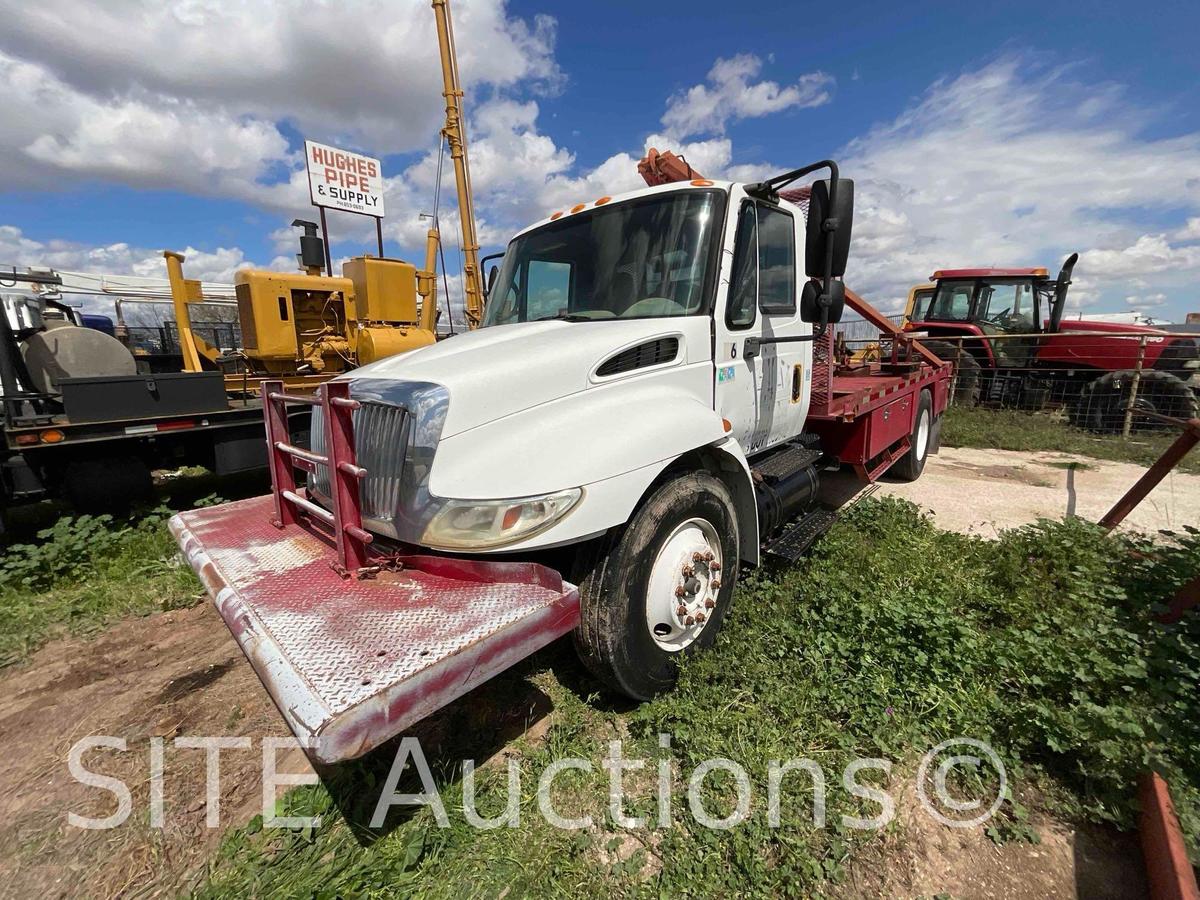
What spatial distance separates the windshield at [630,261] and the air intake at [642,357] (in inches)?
9.4

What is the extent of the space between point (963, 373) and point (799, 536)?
9912mm

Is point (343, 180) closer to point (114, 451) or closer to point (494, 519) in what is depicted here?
point (114, 451)

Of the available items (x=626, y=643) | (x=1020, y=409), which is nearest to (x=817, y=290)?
(x=626, y=643)

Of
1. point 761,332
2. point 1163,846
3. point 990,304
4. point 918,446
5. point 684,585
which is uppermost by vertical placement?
point 990,304

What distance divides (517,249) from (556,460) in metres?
2.28

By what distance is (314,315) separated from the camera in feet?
25.1

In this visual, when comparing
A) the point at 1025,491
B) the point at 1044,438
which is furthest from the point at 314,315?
the point at 1044,438

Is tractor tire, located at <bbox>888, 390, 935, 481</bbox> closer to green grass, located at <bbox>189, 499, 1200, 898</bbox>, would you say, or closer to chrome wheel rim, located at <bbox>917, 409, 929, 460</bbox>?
chrome wheel rim, located at <bbox>917, 409, 929, 460</bbox>

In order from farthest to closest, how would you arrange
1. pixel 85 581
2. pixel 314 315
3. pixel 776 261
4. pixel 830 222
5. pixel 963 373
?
pixel 963 373
pixel 314 315
pixel 85 581
pixel 776 261
pixel 830 222

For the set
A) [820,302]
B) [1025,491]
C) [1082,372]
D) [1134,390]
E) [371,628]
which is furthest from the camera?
[1082,372]

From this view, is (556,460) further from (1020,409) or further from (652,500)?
(1020,409)

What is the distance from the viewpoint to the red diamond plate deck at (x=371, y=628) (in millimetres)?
1535

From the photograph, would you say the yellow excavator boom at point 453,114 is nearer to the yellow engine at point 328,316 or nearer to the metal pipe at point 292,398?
the yellow engine at point 328,316

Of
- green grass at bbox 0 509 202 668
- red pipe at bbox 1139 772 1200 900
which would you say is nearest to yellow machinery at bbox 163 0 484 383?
green grass at bbox 0 509 202 668
